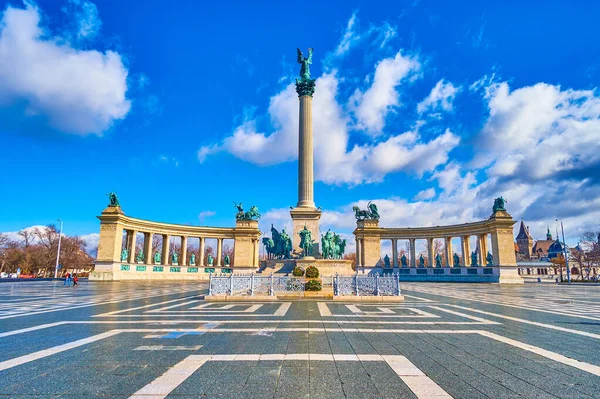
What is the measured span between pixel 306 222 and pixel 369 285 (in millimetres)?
26735

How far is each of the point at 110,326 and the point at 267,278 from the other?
12.3 m

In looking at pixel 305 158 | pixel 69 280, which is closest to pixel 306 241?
pixel 305 158

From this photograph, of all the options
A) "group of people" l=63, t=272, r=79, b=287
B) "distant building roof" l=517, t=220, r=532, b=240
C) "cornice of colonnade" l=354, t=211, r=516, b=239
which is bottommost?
"group of people" l=63, t=272, r=79, b=287

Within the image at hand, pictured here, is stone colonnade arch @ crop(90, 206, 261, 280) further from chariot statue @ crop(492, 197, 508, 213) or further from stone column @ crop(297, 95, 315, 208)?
chariot statue @ crop(492, 197, 508, 213)

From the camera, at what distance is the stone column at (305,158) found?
50.1 m

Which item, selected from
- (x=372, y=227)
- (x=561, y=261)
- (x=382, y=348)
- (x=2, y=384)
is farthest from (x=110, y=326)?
(x=561, y=261)

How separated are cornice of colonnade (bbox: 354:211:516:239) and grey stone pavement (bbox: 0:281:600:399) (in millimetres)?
52097

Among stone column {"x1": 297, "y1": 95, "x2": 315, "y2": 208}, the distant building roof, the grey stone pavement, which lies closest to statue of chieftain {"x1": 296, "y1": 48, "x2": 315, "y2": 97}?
stone column {"x1": 297, "y1": 95, "x2": 315, "y2": 208}

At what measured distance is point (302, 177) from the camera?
166 feet

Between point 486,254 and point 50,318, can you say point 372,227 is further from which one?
point 50,318

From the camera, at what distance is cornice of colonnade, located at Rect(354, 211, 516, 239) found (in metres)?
58.7

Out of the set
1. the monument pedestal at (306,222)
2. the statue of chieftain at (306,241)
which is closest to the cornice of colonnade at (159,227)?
the monument pedestal at (306,222)

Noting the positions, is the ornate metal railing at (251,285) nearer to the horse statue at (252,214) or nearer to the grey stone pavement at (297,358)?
the grey stone pavement at (297,358)

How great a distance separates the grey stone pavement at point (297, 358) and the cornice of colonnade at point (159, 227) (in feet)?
163
